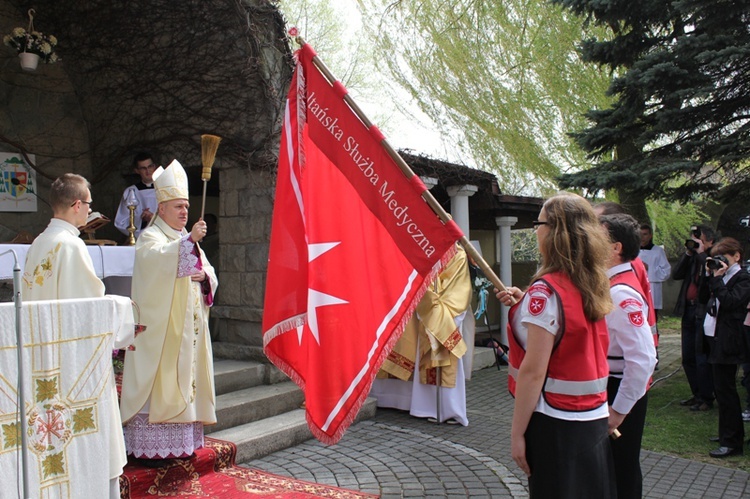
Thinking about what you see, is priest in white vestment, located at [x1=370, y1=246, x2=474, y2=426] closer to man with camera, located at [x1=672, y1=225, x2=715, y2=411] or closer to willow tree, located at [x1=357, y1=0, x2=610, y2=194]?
man with camera, located at [x1=672, y1=225, x2=715, y2=411]

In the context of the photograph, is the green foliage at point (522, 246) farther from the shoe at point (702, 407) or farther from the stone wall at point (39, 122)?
the stone wall at point (39, 122)

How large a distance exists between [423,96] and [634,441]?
14743mm

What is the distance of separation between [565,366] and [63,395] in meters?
2.15

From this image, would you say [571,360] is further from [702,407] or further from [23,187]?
[23,187]

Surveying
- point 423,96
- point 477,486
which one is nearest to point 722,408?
point 477,486

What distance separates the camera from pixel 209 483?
4.49 metres

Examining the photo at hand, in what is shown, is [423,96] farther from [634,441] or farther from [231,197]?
[634,441]

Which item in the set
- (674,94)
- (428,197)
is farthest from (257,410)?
(674,94)

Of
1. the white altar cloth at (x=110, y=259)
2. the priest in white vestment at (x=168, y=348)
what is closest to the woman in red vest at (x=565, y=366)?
the priest in white vestment at (x=168, y=348)

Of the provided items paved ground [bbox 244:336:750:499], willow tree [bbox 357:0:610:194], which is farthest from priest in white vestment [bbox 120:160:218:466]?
willow tree [bbox 357:0:610:194]

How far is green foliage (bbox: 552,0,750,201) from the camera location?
23.3 ft

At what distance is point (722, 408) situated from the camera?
17.5 feet

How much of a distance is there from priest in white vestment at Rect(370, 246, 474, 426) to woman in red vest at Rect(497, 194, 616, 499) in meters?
3.98

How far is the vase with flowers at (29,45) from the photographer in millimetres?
7191
